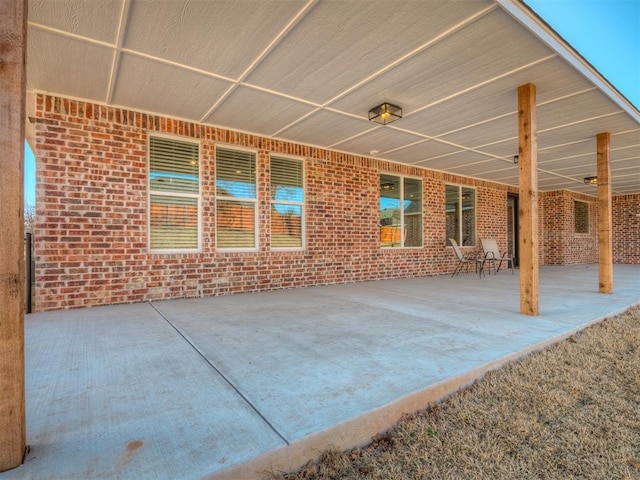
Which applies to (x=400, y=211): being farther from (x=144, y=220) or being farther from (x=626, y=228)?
(x=626, y=228)

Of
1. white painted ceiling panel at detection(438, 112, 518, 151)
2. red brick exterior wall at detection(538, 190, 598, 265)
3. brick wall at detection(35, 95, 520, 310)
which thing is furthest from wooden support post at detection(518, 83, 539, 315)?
red brick exterior wall at detection(538, 190, 598, 265)

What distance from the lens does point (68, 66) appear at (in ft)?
11.1

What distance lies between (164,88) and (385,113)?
2703 mm

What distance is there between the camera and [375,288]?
18.9 ft

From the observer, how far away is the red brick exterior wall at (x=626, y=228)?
11.9 meters

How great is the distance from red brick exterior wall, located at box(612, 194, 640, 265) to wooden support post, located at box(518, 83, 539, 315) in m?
12.0

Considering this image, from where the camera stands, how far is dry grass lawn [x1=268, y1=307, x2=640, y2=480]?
4.28 feet

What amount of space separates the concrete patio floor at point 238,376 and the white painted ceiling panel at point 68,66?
8.53ft

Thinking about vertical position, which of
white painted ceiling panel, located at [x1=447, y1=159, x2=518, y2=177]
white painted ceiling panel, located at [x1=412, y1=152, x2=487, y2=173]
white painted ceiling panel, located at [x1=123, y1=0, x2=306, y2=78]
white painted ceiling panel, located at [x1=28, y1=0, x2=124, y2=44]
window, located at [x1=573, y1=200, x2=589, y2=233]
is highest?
white painted ceiling panel, located at [x1=28, y1=0, x2=124, y2=44]

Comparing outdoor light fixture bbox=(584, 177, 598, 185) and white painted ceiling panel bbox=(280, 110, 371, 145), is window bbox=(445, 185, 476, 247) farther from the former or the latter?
white painted ceiling panel bbox=(280, 110, 371, 145)

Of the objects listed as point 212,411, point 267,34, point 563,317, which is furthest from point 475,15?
point 212,411

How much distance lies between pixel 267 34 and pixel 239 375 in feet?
9.00

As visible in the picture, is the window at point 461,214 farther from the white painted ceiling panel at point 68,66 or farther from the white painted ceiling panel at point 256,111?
the white painted ceiling panel at point 68,66

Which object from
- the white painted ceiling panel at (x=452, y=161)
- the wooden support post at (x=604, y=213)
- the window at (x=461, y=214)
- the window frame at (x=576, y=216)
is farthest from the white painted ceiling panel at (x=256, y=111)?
the window frame at (x=576, y=216)
